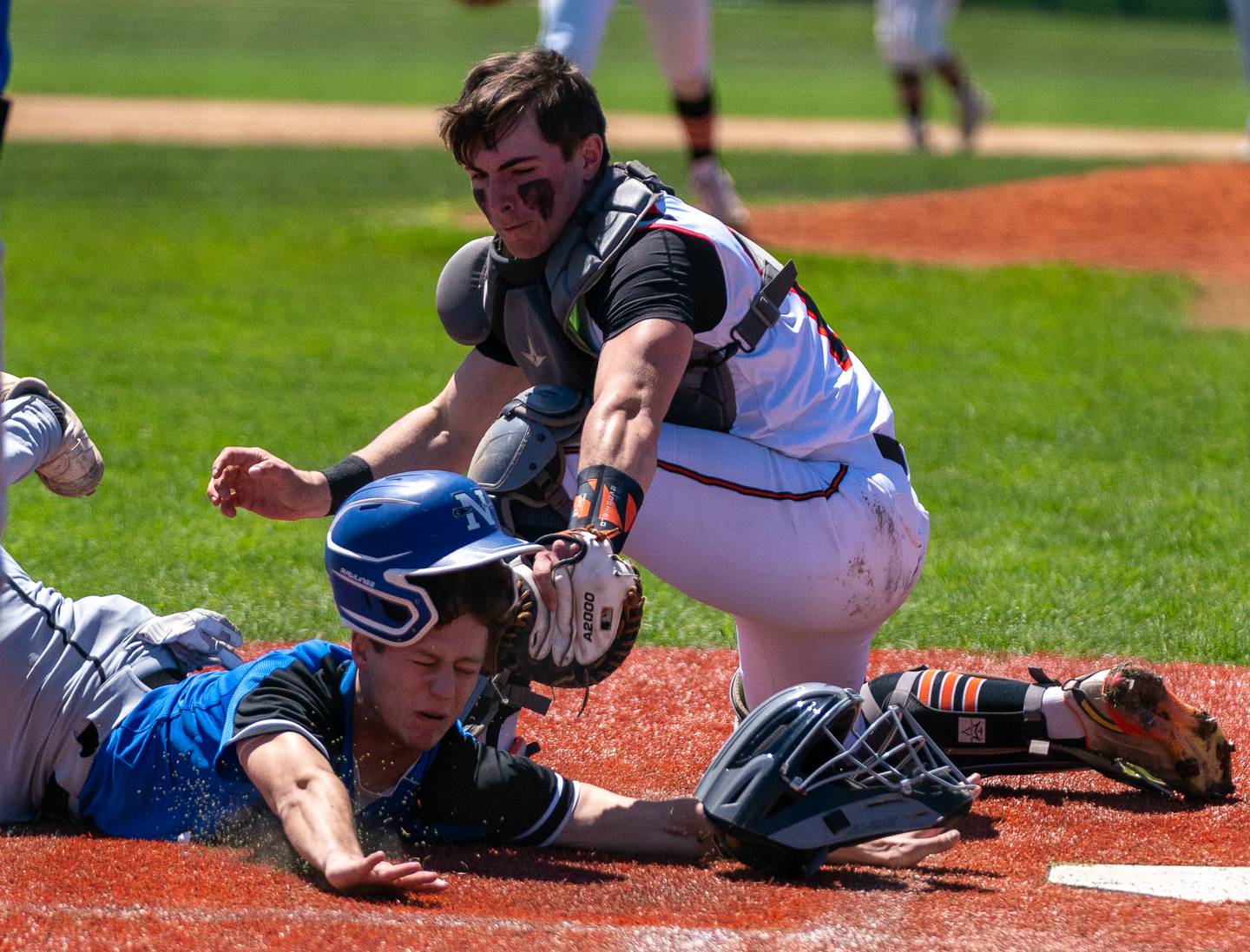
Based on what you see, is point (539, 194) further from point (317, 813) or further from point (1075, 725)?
point (1075, 725)

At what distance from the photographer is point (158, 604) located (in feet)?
16.2

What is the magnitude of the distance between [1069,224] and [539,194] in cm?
937

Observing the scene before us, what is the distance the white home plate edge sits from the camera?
2846 mm

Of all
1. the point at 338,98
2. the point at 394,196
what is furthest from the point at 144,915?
the point at 338,98

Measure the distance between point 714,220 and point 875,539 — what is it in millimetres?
723

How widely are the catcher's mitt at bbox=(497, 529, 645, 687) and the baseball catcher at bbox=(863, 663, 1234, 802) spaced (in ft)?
2.91

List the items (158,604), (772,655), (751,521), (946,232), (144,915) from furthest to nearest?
(946,232) → (158,604) → (772,655) → (751,521) → (144,915)

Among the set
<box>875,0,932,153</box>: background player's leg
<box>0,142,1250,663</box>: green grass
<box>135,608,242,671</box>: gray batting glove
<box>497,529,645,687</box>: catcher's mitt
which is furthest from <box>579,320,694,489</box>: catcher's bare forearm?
<box>875,0,932,153</box>: background player's leg

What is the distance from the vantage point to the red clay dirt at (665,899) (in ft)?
8.30

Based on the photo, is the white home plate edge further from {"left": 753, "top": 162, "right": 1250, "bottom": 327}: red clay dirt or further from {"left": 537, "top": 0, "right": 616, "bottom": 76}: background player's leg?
{"left": 753, "top": 162, "right": 1250, "bottom": 327}: red clay dirt

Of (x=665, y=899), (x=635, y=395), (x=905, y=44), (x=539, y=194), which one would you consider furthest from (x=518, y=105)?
(x=905, y=44)

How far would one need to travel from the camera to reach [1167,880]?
9.62ft

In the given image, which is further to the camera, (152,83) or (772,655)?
(152,83)

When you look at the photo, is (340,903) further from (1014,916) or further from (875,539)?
(875,539)
